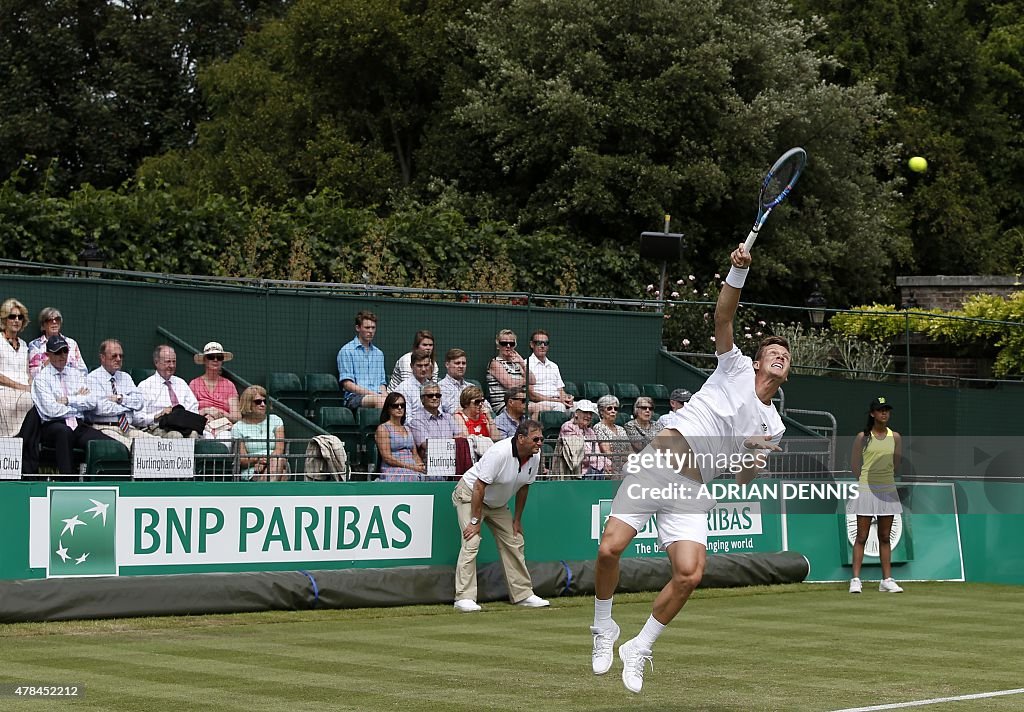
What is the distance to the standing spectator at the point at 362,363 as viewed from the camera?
53.6ft

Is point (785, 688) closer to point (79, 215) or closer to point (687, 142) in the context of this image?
point (79, 215)

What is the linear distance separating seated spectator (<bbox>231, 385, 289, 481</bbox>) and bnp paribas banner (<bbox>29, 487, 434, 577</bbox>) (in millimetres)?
337

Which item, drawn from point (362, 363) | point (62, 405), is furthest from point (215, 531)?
point (362, 363)

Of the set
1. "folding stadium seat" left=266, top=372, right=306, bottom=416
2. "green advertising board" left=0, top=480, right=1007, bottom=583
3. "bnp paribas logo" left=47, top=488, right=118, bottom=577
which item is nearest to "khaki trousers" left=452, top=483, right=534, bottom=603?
"green advertising board" left=0, top=480, right=1007, bottom=583

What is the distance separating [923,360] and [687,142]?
845 cm

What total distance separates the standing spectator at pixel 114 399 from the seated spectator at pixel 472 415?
11.0 ft

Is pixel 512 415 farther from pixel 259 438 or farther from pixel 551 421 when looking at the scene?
pixel 259 438

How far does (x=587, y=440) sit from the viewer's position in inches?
637

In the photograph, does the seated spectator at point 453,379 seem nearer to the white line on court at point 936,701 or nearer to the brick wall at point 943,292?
the white line on court at point 936,701

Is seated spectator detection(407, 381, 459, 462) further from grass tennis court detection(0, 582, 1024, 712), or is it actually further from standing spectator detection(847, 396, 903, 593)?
standing spectator detection(847, 396, 903, 593)

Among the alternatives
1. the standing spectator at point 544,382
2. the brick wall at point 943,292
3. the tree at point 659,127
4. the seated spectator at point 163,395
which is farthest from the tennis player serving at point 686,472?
the tree at point 659,127

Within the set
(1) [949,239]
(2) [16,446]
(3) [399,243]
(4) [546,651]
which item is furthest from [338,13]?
(4) [546,651]

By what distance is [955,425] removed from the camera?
65.2ft

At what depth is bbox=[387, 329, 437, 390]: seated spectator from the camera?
53.0 ft
